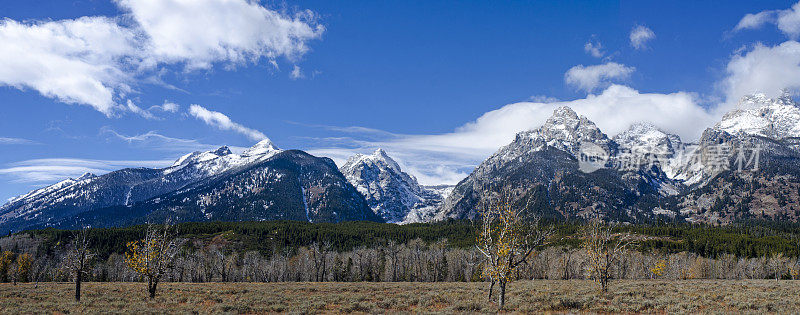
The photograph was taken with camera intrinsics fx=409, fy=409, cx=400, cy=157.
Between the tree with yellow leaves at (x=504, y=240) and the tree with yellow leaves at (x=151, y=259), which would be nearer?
the tree with yellow leaves at (x=504, y=240)

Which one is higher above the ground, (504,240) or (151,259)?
(504,240)

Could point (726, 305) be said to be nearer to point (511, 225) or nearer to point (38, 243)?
point (511, 225)

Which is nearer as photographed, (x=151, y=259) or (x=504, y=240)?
(x=504, y=240)

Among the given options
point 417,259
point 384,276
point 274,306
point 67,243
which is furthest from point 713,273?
point 67,243

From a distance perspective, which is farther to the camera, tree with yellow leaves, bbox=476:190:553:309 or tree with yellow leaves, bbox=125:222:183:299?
tree with yellow leaves, bbox=125:222:183:299

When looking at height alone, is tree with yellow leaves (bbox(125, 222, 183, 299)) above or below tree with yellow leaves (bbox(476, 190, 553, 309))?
below

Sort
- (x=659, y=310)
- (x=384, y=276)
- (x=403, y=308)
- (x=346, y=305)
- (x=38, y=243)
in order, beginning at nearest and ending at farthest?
(x=659, y=310) < (x=403, y=308) < (x=346, y=305) < (x=384, y=276) < (x=38, y=243)

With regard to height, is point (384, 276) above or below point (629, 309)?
below

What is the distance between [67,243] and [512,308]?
23869 centimetres

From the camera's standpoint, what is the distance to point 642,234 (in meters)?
197

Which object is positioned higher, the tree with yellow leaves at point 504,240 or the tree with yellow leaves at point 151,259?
the tree with yellow leaves at point 504,240

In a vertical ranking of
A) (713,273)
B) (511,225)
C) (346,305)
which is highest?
(511,225)

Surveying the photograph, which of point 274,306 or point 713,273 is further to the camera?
point 713,273

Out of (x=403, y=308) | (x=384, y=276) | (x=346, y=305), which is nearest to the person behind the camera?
(x=403, y=308)
